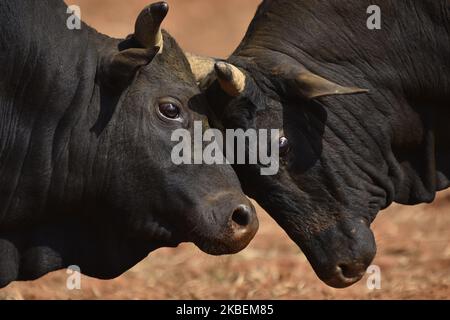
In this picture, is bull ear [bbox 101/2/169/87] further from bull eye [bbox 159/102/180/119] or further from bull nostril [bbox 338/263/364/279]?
bull nostril [bbox 338/263/364/279]

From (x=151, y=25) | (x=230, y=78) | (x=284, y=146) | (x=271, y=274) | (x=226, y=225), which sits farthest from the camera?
(x=271, y=274)

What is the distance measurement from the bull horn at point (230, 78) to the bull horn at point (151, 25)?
59 centimetres

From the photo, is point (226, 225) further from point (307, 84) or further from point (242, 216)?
point (307, 84)

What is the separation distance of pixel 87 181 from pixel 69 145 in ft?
0.69

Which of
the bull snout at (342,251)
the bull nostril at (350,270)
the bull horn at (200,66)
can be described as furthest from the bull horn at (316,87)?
the bull nostril at (350,270)

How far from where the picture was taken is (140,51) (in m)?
7.46

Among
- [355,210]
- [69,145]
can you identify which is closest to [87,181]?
[69,145]

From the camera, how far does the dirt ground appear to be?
11.1 metres

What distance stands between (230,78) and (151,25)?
81 cm

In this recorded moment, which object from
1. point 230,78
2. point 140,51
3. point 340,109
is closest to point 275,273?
point 340,109

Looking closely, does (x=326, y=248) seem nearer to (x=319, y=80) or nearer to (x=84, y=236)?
(x=319, y=80)

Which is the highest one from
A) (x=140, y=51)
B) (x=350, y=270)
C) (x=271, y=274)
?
(x=140, y=51)

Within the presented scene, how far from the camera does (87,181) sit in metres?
7.55

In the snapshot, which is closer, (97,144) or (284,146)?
(97,144)
